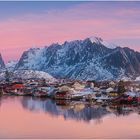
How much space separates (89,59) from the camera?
4.75 m

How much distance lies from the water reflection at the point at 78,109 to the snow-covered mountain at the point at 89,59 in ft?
0.89

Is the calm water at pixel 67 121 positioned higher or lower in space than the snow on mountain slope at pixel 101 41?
lower

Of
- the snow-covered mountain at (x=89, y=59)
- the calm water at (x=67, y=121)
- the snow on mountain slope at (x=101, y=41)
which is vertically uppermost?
the snow on mountain slope at (x=101, y=41)

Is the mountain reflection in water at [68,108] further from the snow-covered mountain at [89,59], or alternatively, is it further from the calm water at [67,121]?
the snow-covered mountain at [89,59]

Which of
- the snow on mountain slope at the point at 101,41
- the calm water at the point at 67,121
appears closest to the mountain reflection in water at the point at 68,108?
the calm water at the point at 67,121

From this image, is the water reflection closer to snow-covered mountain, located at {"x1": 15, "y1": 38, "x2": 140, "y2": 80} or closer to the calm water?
the calm water

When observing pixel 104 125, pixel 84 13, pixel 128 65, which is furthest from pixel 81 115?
pixel 84 13

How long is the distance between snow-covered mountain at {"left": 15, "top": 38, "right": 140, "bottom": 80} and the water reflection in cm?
27

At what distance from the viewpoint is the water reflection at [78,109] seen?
4.73m

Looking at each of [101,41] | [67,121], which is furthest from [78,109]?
[101,41]

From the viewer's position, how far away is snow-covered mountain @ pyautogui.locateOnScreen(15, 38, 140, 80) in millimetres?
4723

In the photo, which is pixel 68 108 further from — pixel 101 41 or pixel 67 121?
pixel 101 41

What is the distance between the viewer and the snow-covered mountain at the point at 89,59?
472 cm

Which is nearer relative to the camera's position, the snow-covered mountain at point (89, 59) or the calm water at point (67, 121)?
the calm water at point (67, 121)
